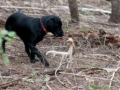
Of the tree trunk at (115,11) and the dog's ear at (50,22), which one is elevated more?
the dog's ear at (50,22)

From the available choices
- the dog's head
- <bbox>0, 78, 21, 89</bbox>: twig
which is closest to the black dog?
the dog's head

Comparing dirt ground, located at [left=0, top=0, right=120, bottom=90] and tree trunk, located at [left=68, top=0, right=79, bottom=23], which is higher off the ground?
tree trunk, located at [left=68, top=0, right=79, bottom=23]

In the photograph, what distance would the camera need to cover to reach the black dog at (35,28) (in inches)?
221

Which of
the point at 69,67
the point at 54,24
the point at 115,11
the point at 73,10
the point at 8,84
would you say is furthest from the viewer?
the point at 115,11

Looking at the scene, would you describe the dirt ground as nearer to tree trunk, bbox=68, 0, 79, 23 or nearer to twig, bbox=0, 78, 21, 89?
twig, bbox=0, 78, 21, 89

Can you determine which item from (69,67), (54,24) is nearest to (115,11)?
(54,24)

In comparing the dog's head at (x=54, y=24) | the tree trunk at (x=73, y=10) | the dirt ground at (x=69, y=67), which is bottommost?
the dirt ground at (x=69, y=67)

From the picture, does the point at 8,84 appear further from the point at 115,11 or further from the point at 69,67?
the point at 115,11

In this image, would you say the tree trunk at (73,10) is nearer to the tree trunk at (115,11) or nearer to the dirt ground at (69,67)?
the dirt ground at (69,67)

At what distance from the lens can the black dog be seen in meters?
5.62

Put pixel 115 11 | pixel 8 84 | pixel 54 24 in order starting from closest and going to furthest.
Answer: pixel 8 84, pixel 54 24, pixel 115 11

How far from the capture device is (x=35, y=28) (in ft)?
18.6

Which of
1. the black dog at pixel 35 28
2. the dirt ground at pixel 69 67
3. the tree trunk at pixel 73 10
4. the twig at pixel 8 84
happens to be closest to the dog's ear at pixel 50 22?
the black dog at pixel 35 28

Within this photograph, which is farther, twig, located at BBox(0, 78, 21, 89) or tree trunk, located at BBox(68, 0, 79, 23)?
tree trunk, located at BBox(68, 0, 79, 23)
